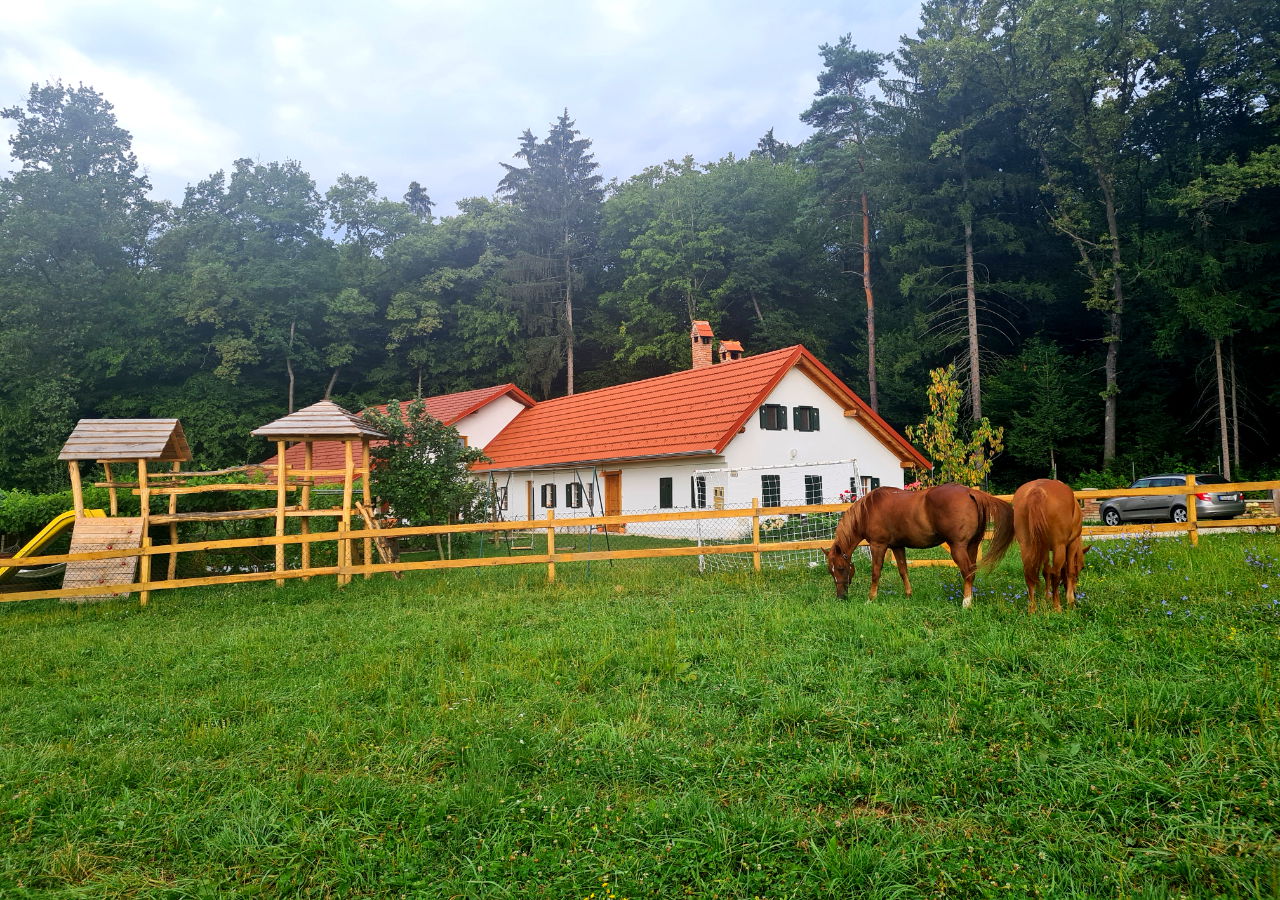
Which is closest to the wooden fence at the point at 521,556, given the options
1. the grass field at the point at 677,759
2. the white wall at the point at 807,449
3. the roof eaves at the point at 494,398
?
the grass field at the point at 677,759

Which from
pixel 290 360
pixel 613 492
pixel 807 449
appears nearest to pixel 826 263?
pixel 807 449

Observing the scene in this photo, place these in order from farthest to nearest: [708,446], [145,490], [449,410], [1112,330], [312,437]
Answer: [449,410] < [1112,330] < [708,446] < [312,437] < [145,490]

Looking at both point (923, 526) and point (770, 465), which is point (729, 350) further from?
point (923, 526)

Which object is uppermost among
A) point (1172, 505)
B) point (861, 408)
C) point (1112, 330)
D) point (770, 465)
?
point (1112, 330)

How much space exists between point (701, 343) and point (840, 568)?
2087cm

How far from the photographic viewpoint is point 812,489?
75.0 feet

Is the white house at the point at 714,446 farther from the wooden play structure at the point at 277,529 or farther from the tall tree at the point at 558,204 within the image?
the tall tree at the point at 558,204

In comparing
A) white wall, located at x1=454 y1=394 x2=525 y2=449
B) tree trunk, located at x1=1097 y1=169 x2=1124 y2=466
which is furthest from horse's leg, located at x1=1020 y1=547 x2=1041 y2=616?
white wall, located at x1=454 y1=394 x2=525 y2=449

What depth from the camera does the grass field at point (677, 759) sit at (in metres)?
3.25

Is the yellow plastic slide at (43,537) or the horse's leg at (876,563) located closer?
the horse's leg at (876,563)

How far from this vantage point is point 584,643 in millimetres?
6809

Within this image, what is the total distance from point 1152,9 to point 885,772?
34555 mm

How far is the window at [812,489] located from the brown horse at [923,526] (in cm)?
1346

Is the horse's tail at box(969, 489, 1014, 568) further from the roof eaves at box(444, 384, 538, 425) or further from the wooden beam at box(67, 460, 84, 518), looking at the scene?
the roof eaves at box(444, 384, 538, 425)
